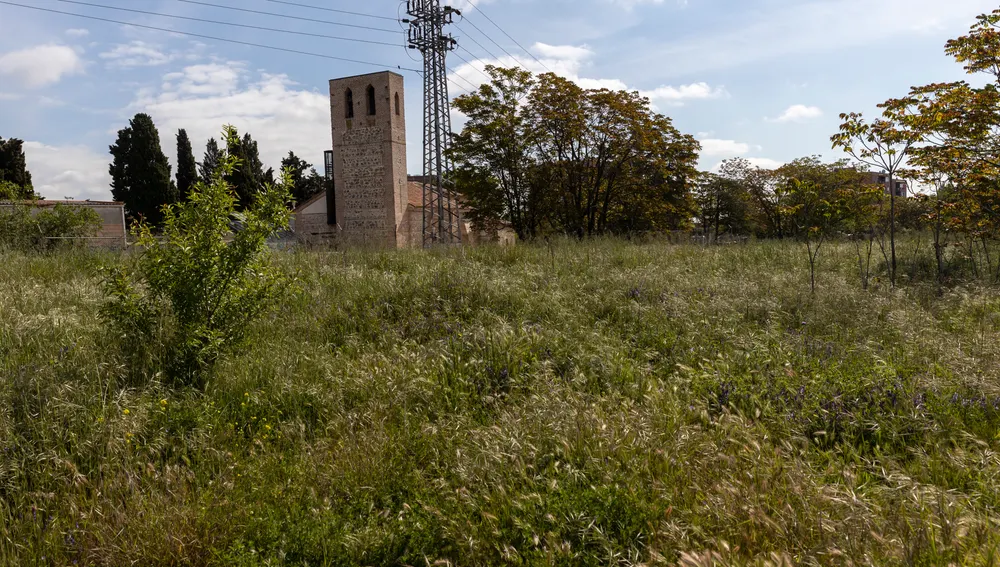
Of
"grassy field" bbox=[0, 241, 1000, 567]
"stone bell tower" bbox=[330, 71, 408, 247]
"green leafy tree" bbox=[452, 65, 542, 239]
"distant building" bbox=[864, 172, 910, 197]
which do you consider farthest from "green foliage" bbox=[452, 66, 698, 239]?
"grassy field" bbox=[0, 241, 1000, 567]

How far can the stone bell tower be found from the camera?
31625 millimetres

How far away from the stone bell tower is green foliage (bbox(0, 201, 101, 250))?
51.0 ft

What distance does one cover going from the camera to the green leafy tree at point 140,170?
4009cm

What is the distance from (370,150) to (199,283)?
28.5 m

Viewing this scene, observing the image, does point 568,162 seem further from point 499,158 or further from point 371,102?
point 371,102

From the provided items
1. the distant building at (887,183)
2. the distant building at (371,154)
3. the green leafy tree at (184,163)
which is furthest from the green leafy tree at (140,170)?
the distant building at (887,183)

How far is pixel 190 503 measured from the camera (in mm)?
3250

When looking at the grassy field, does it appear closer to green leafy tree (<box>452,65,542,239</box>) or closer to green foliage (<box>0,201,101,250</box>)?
green foliage (<box>0,201,101,250</box>)

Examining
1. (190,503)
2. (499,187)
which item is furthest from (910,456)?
(499,187)

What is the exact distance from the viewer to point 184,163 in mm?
44500

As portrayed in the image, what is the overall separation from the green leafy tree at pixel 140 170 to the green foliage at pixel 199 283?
40567 millimetres

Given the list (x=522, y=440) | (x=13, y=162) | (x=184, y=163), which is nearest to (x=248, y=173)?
(x=184, y=163)

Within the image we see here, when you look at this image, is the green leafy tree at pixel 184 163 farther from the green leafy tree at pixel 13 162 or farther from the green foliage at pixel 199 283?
the green foliage at pixel 199 283

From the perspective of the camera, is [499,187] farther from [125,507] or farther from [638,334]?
[125,507]
